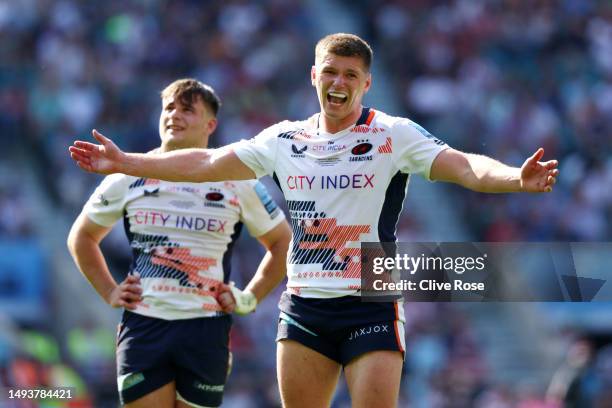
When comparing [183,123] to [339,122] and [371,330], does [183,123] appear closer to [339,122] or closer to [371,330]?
[339,122]

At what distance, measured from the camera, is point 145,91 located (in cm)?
1836

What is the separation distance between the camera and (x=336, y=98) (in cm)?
662

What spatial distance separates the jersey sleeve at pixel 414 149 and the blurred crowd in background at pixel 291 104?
840 cm

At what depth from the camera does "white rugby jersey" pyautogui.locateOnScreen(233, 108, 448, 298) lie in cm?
652

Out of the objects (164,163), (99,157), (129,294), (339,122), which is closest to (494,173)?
(339,122)

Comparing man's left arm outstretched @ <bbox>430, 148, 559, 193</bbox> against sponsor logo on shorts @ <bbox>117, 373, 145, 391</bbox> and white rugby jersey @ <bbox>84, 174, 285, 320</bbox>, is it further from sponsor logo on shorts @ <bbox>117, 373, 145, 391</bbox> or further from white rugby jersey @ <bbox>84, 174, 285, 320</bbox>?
sponsor logo on shorts @ <bbox>117, 373, 145, 391</bbox>

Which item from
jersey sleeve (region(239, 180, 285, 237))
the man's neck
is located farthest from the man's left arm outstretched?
jersey sleeve (region(239, 180, 285, 237))

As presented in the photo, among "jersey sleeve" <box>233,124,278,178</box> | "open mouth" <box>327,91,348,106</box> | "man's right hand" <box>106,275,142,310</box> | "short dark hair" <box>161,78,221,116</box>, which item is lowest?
"man's right hand" <box>106,275,142,310</box>

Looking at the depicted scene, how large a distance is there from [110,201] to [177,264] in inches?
25.6

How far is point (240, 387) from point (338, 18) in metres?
8.83

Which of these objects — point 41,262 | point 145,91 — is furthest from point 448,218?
point 41,262

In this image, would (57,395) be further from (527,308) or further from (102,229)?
(527,308)

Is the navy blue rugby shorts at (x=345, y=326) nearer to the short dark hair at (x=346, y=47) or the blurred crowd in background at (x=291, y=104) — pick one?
the short dark hair at (x=346, y=47)

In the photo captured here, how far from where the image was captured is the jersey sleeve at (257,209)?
8.01 meters
